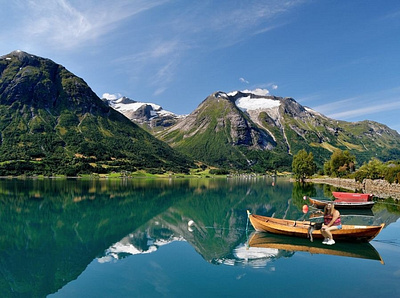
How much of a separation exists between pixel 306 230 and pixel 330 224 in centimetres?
220

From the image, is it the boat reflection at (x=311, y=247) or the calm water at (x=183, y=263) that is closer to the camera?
the calm water at (x=183, y=263)

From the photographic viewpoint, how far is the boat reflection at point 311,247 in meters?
24.3

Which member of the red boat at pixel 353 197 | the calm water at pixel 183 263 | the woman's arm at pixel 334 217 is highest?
the woman's arm at pixel 334 217

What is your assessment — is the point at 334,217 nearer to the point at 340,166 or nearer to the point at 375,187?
the point at 375,187

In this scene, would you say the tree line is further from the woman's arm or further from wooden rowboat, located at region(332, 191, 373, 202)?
the woman's arm

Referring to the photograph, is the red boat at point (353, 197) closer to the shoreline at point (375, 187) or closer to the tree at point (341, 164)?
the shoreline at point (375, 187)

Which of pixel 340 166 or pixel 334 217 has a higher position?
pixel 340 166

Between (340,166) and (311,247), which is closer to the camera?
(311,247)

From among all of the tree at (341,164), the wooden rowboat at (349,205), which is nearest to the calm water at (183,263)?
the wooden rowboat at (349,205)

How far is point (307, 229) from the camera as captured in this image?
Answer: 1041 inches

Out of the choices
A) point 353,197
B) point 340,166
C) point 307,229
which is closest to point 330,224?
point 307,229

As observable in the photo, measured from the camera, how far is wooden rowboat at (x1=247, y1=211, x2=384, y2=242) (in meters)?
25.7

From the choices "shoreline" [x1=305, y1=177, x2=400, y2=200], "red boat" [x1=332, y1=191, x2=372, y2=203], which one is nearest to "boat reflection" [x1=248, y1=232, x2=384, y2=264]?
"red boat" [x1=332, y1=191, x2=372, y2=203]

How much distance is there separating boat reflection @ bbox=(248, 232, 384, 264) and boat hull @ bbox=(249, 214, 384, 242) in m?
0.56
